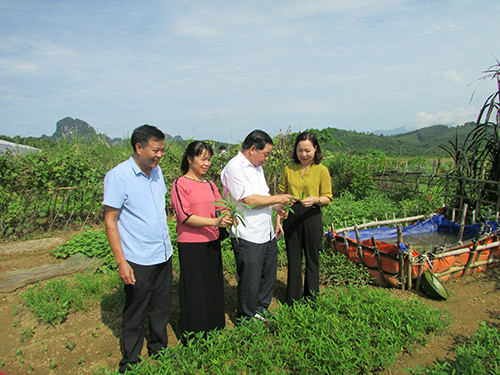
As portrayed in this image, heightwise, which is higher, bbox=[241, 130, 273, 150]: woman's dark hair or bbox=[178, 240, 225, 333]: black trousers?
bbox=[241, 130, 273, 150]: woman's dark hair

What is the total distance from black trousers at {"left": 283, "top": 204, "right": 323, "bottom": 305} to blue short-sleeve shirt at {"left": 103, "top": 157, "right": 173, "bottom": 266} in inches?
52.0

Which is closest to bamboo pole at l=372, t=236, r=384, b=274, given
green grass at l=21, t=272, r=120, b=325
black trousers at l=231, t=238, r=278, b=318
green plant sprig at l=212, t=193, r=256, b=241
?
black trousers at l=231, t=238, r=278, b=318

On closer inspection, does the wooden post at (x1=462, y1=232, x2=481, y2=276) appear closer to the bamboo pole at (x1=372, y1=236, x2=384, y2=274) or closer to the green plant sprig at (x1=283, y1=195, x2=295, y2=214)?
the bamboo pole at (x1=372, y1=236, x2=384, y2=274)

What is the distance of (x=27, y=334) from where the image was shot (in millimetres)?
3016

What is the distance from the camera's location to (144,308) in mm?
2285

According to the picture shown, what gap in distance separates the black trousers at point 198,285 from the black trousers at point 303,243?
0.86m

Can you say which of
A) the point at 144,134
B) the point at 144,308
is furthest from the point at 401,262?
the point at 144,134

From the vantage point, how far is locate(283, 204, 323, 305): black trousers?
9.88ft

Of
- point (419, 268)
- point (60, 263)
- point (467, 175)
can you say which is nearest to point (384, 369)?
point (419, 268)

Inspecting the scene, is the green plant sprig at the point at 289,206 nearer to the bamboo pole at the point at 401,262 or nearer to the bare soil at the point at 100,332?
the bare soil at the point at 100,332

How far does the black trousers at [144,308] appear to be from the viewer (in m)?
2.23

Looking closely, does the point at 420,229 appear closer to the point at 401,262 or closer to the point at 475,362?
the point at 401,262

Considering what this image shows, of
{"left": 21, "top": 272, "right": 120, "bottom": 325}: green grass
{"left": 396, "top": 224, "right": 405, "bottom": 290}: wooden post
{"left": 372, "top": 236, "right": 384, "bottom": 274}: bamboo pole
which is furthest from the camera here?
{"left": 372, "top": 236, "right": 384, "bottom": 274}: bamboo pole

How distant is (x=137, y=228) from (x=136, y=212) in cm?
12
